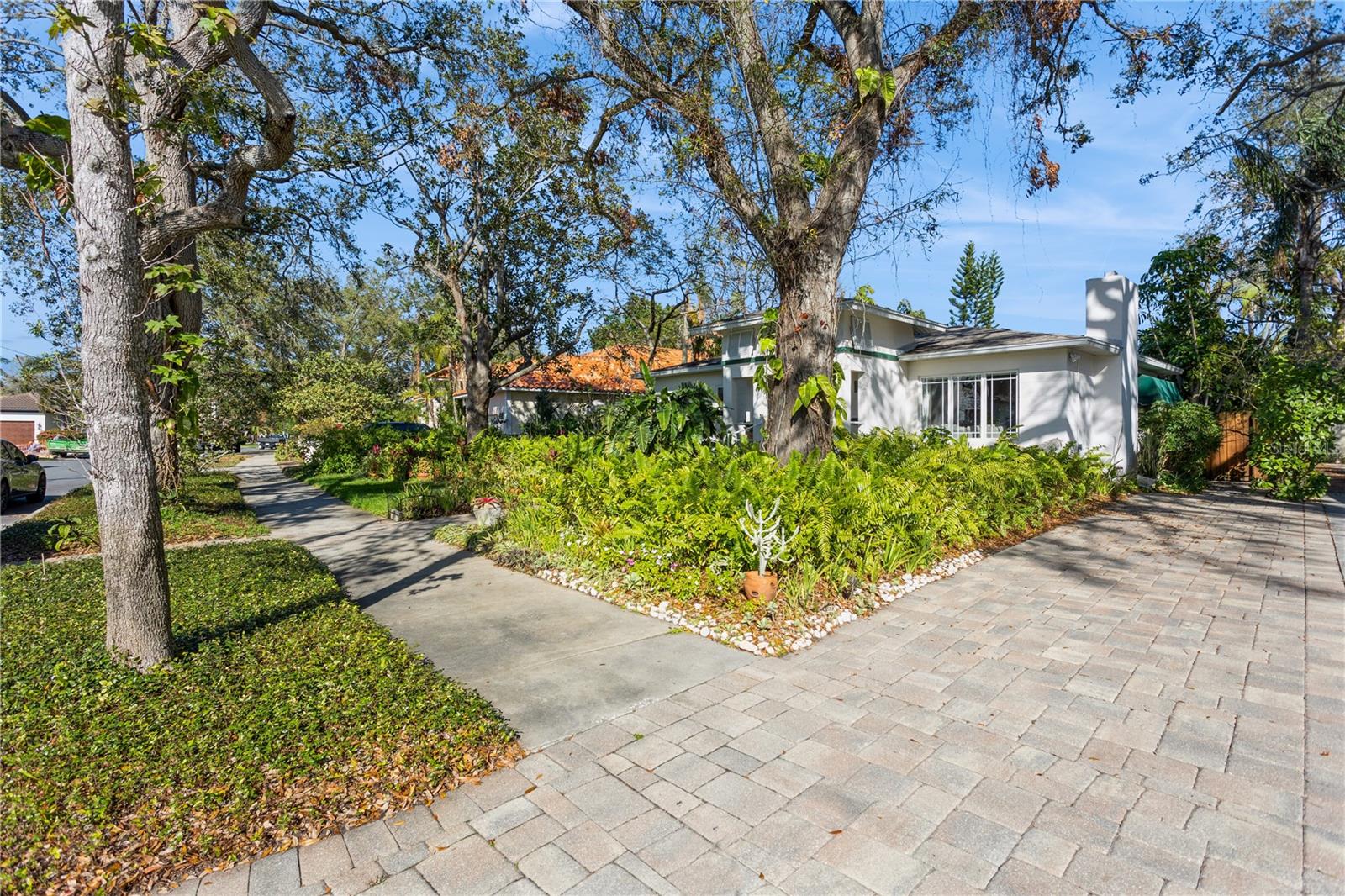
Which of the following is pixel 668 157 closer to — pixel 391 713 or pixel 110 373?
pixel 110 373

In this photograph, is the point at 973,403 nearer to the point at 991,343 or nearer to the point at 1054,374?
the point at 991,343

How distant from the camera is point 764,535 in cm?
542

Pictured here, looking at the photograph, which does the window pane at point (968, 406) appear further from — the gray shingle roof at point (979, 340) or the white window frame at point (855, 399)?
the white window frame at point (855, 399)

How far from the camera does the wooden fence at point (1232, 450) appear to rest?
48.6 ft

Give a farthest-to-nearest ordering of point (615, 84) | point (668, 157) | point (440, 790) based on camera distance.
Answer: point (668, 157) < point (615, 84) < point (440, 790)

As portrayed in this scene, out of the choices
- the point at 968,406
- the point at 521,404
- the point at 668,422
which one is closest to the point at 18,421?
the point at 521,404

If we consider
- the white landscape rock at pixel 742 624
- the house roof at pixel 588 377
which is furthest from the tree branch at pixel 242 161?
the house roof at pixel 588 377

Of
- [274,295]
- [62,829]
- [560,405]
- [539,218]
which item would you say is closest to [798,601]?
[62,829]

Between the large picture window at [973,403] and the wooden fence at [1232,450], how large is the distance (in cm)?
490

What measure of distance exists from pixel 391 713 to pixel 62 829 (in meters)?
1.30

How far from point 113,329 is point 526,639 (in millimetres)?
3347

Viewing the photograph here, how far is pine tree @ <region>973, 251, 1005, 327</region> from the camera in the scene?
121 feet

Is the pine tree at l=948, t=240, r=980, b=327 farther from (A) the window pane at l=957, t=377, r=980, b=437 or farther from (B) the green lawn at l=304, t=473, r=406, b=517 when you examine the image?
(B) the green lawn at l=304, t=473, r=406, b=517

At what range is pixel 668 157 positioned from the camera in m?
9.93
